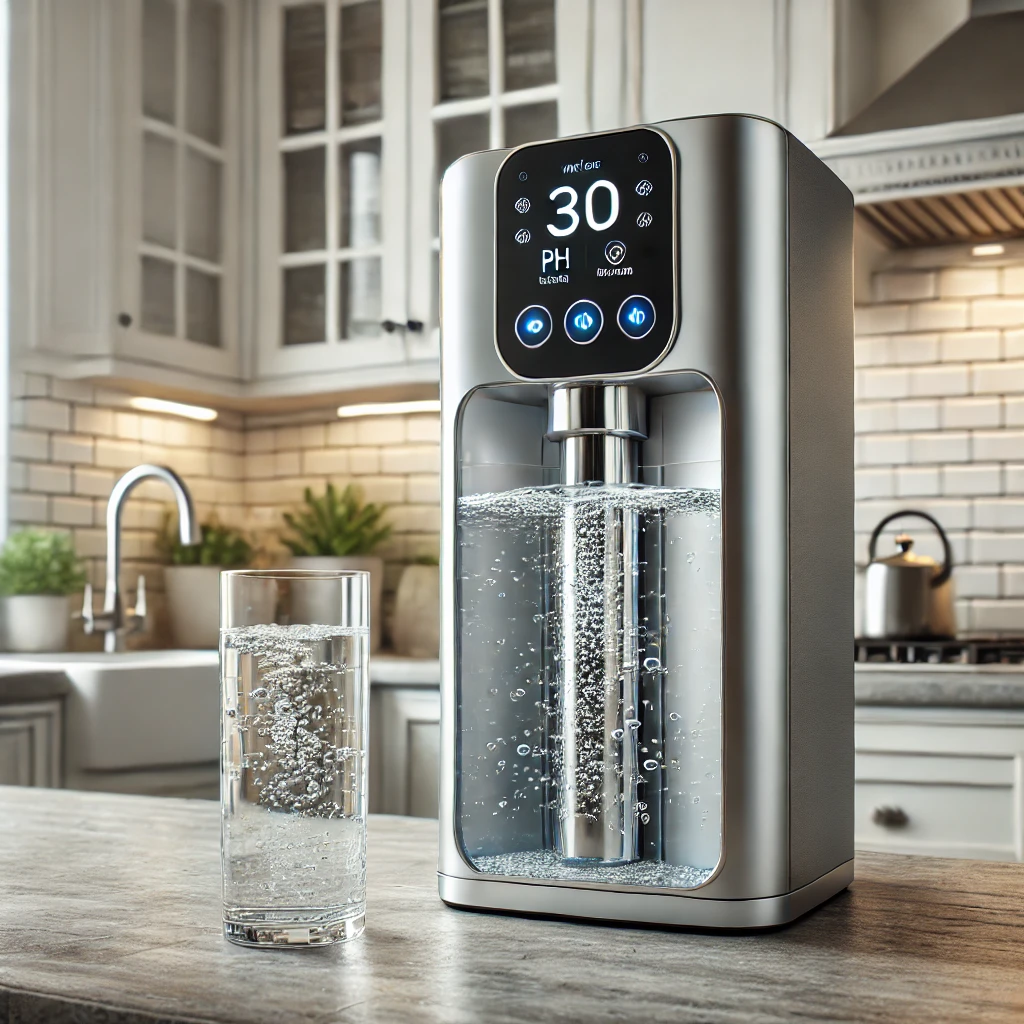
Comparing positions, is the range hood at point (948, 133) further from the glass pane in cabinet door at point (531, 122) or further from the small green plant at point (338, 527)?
the small green plant at point (338, 527)

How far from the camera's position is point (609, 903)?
1.76 ft

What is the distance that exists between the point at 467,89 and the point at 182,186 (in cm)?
72

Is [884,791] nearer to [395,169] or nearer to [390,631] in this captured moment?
[390,631]

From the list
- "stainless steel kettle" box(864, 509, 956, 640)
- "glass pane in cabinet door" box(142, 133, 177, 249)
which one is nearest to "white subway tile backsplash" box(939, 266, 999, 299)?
"stainless steel kettle" box(864, 509, 956, 640)

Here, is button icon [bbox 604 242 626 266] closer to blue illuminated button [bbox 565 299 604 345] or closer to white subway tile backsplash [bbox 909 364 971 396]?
blue illuminated button [bbox 565 299 604 345]

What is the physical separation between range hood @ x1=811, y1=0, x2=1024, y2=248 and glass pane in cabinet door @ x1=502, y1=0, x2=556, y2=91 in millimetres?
702

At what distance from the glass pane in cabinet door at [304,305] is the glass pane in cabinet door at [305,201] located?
0.20ft

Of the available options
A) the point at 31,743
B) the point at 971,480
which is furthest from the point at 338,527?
the point at 971,480

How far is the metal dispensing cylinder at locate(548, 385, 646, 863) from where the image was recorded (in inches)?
21.6

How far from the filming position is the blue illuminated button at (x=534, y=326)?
1.84ft

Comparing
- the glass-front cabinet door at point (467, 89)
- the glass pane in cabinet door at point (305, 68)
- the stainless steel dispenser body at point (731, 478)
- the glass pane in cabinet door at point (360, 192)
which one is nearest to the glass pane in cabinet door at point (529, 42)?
the glass-front cabinet door at point (467, 89)

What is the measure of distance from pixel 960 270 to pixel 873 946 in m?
2.45

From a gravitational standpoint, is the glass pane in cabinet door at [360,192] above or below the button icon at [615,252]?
above

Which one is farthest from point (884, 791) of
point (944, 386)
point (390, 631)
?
point (390, 631)
